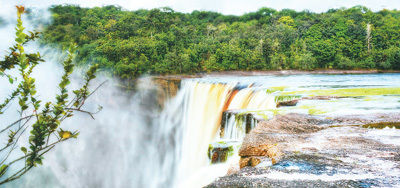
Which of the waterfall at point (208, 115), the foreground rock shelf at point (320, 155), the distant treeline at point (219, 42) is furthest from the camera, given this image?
the distant treeline at point (219, 42)

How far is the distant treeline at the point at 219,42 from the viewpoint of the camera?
127 feet

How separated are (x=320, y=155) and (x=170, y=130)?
65.3ft

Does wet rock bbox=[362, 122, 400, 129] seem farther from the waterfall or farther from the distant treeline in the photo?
the distant treeline

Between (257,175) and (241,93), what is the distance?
1232 cm

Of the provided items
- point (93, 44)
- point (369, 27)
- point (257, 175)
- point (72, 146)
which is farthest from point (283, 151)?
point (369, 27)

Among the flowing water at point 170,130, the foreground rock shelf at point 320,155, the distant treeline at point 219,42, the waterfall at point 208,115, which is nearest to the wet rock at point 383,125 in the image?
the foreground rock shelf at point 320,155

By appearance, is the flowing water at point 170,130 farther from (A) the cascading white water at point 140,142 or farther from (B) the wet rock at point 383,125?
(B) the wet rock at point 383,125

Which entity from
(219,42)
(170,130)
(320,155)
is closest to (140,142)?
(170,130)

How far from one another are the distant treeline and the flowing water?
446 inches

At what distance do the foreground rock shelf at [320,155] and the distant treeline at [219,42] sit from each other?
29.8 meters

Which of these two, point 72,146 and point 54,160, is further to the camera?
point 72,146

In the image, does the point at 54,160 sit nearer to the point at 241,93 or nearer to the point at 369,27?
the point at 241,93

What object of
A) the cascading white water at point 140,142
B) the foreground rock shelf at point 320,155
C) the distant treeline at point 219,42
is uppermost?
the distant treeline at point 219,42

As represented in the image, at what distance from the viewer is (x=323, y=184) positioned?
12.7 feet
